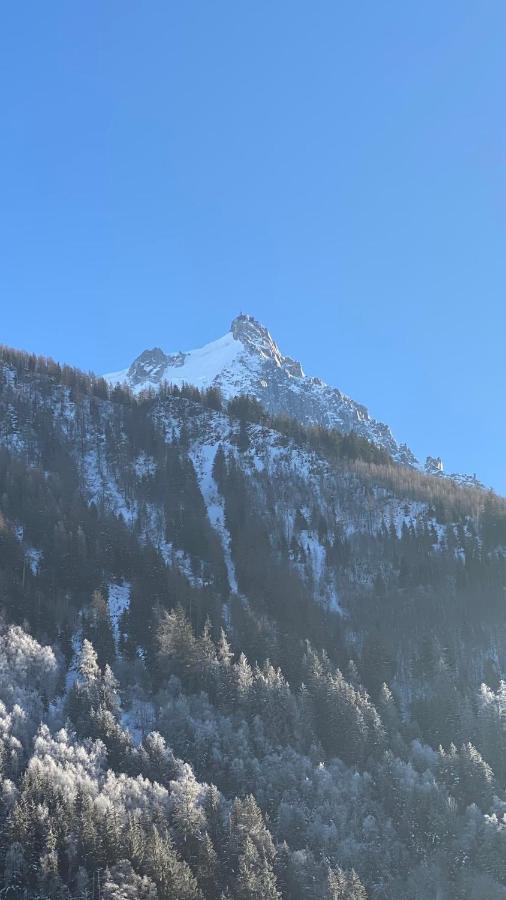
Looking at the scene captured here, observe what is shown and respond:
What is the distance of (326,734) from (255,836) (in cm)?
3258

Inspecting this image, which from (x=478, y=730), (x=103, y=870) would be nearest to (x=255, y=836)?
(x=103, y=870)

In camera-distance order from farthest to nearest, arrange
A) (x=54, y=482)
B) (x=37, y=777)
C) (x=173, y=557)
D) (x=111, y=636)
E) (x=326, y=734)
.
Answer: (x=54, y=482), (x=173, y=557), (x=111, y=636), (x=326, y=734), (x=37, y=777)

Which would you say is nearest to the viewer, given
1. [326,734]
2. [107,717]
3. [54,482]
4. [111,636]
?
[107,717]

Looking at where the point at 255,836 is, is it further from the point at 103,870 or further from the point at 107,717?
the point at 107,717

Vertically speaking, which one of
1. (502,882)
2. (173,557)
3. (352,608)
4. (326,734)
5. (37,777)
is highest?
(173,557)

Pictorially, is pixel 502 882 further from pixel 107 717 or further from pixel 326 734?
pixel 107 717

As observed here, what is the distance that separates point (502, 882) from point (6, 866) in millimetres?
56361

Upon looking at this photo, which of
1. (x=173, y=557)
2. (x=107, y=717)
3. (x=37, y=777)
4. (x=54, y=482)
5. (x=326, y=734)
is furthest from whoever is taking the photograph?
(x=54, y=482)

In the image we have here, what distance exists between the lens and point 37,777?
83.2m

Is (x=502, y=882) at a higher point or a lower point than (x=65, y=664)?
lower

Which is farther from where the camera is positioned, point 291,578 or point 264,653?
point 291,578

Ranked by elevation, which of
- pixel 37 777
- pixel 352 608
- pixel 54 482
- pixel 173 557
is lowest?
pixel 37 777

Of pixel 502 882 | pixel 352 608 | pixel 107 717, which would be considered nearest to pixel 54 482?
pixel 352 608

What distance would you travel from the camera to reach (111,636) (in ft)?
429
